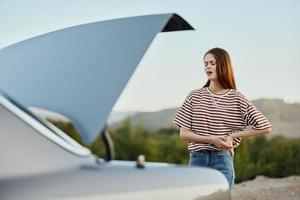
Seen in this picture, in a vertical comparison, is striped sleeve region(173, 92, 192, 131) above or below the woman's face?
below

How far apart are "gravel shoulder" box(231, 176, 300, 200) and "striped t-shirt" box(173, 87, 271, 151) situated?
5865mm

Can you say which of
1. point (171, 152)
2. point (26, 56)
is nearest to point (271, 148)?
point (171, 152)

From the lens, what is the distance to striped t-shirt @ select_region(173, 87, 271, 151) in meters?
3.76

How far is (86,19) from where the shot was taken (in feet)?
33.3

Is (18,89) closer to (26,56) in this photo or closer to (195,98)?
(26,56)

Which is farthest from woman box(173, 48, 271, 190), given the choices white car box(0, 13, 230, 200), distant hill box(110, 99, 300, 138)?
distant hill box(110, 99, 300, 138)

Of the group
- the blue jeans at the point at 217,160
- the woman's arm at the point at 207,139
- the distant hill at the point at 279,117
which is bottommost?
the distant hill at the point at 279,117

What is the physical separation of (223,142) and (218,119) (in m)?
0.24

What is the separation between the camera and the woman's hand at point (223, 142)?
356 centimetres

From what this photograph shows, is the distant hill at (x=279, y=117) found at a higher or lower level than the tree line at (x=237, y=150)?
higher

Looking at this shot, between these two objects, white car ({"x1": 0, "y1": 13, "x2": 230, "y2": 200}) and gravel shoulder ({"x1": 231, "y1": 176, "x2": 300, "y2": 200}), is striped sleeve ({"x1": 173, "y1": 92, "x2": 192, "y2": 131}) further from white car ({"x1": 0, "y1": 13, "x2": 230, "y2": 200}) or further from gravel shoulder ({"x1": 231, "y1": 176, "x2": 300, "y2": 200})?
gravel shoulder ({"x1": 231, "y1": 176, "x2": 300, "y2": 200})

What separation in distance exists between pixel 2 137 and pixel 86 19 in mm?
8336

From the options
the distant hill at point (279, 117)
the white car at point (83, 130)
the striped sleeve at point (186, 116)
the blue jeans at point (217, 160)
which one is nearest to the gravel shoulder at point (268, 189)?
the distant hill at point (279, 117)

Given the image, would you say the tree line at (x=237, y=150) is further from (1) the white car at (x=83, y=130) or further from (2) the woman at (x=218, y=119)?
(1) the white car at (x=83, y=130)
